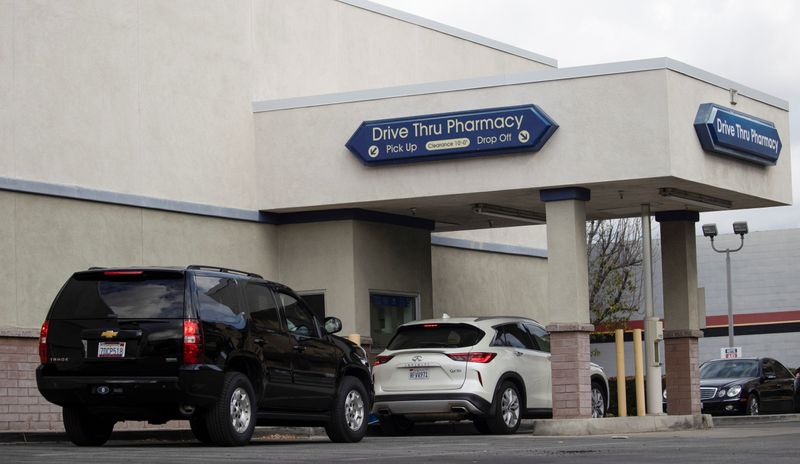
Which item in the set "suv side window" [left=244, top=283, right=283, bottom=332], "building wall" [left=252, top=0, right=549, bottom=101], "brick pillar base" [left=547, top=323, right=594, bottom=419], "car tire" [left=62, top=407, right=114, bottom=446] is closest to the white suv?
"brick pillar base" [left=547, top=323, right=594, bottom=419]

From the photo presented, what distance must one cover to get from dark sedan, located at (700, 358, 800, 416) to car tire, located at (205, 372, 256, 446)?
16748 millimetres

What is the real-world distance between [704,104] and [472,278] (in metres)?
7.92

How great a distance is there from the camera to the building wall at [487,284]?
90.3 feet

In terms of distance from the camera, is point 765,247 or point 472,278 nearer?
point 472,278

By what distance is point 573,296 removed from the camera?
70.0 feet

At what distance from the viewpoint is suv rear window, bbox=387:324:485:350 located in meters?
19.8

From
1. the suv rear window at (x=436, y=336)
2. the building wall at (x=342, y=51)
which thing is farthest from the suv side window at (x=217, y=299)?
the building wall at (x=342, y=51)

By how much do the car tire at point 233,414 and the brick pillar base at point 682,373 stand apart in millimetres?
10689

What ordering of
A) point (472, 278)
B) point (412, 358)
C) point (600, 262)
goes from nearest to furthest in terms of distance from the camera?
point (412, 358), point (472, 278), point (600, 262)

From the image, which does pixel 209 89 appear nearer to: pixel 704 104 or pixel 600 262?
pixel 704 104

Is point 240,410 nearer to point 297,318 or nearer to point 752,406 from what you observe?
point 297,318

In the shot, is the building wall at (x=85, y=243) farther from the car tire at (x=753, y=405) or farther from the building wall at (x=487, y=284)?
the car tire at (x=753, y=405)

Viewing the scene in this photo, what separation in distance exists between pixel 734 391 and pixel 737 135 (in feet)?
31.0

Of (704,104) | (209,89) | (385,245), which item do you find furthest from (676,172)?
(209,89)
